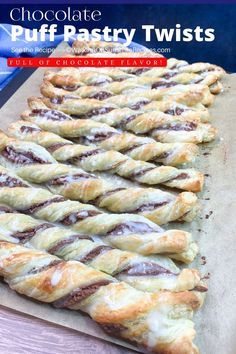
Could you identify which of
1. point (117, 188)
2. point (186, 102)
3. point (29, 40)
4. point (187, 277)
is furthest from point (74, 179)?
point (29, 40)

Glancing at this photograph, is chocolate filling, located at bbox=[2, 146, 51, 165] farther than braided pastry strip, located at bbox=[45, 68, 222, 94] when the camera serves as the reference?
No

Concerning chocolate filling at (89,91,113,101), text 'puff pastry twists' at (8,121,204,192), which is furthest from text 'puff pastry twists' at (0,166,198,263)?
chocolate filling at (89,91,113,101)

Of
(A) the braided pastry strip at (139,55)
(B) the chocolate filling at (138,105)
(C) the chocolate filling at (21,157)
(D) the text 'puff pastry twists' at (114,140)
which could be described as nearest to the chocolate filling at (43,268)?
(C) the chocolate filling at (21,157)

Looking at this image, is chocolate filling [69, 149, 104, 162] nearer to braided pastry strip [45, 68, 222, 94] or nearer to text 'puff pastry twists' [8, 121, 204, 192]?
text 'puff pastry twists' [8, 121, 204, 192]

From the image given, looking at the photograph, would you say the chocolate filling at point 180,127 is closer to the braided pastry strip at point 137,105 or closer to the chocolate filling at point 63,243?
the braided pastry strip at point 137,105

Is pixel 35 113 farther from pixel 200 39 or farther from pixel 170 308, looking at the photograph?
pixel 170 308

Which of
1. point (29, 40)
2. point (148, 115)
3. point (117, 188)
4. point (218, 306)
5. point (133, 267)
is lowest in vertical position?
point (218, 306)
